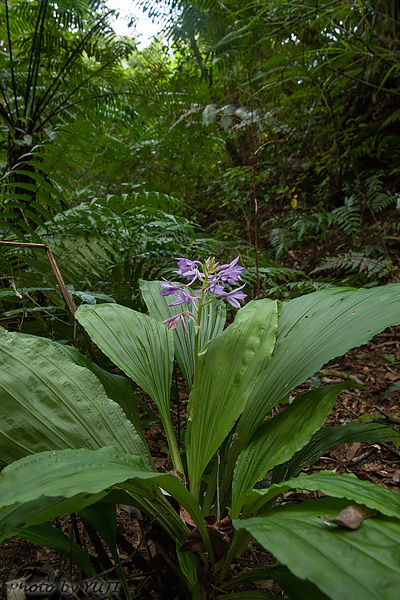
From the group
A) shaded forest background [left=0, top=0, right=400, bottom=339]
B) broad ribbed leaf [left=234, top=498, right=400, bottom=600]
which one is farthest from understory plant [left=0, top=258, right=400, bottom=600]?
shaded forest background [left=0, top=0, right=400, bottom=339]

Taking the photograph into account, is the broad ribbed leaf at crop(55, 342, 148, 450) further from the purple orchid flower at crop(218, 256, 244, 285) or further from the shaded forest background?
the shaded forest background

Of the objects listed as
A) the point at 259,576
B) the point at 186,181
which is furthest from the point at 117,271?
the point at 186,181

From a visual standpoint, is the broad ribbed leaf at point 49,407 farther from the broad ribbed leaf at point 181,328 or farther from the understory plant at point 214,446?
the broad ribbed leaf at point 181,328

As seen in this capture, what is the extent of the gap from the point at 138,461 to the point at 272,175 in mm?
4696

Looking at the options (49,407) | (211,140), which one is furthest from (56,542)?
(211,140)

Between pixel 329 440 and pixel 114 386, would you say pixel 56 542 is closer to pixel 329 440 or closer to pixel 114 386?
pixel 114 386

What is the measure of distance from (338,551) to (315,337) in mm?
578

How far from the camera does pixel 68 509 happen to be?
0.52 m

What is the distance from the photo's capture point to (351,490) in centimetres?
57

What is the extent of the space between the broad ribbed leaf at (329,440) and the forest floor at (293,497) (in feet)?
0.65

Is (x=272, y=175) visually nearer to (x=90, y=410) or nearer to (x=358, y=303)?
(x=358, y=303)

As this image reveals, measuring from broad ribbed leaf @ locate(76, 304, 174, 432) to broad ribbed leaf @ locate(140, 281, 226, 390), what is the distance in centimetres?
8

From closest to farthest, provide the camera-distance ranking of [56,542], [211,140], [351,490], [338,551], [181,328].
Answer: [338,551] < [351,490] < [56,542] < [181,328] < [211,140]

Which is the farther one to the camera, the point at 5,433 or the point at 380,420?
the point at 380,420
